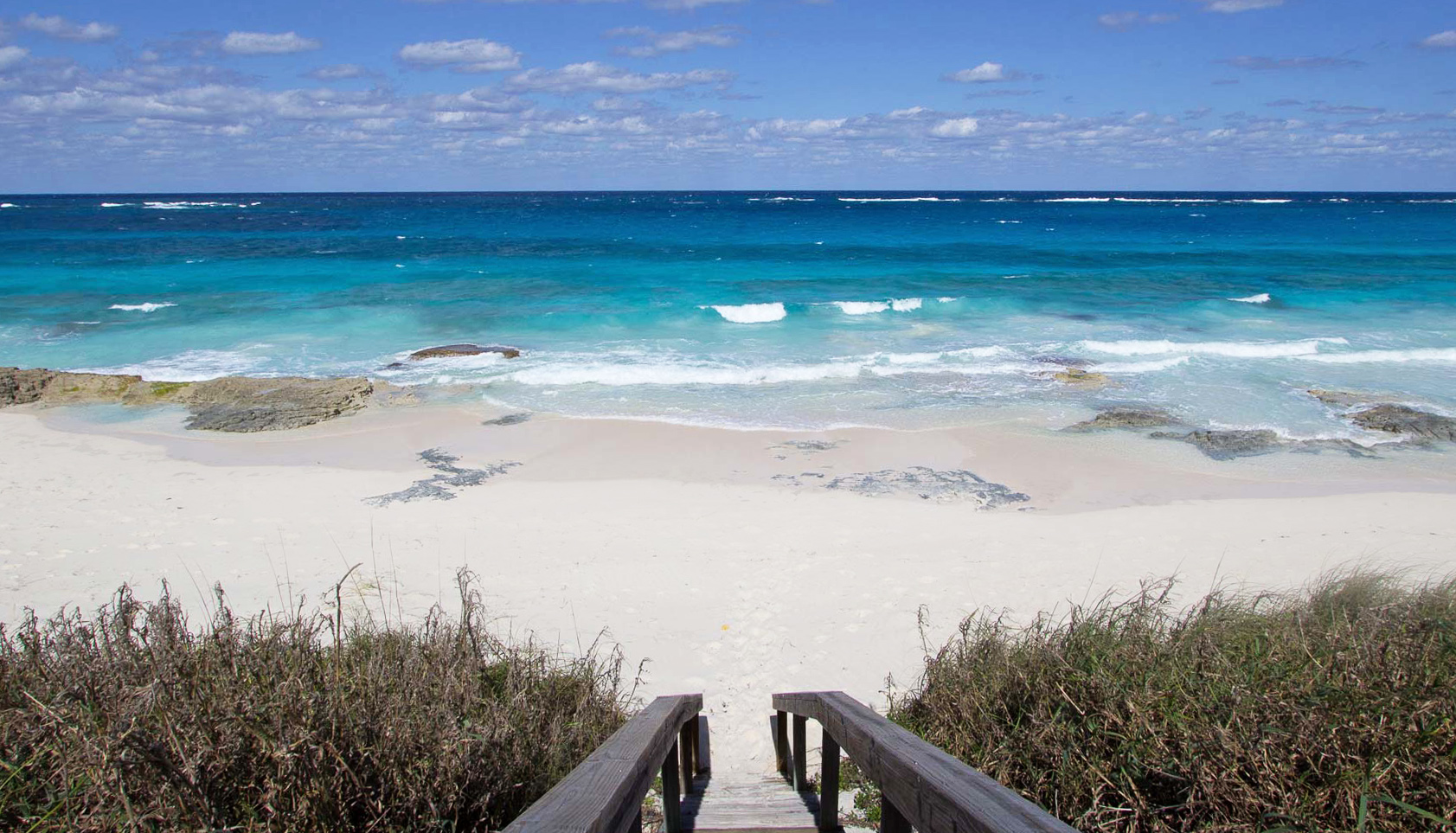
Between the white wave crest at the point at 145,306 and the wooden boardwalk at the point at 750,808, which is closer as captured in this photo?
the wooden boardwalk at the point at 750,808

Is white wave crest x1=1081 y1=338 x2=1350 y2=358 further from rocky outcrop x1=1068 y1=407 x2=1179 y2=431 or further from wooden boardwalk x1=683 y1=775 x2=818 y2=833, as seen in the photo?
wooden boardwalk x1=683 y1=775 x2=818 y2=833

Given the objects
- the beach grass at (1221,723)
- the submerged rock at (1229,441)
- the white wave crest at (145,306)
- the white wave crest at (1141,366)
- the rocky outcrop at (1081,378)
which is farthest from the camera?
the white wave crest at (145,306)

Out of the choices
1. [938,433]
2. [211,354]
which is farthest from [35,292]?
[938,433]

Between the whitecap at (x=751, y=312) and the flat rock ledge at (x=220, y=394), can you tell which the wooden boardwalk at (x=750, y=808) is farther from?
the whitecap at (x=751, y=312)

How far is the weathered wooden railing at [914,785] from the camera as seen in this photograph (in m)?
1.70

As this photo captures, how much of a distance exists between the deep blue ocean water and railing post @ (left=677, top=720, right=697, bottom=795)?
992 cm

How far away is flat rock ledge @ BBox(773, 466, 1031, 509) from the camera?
35.1 ft

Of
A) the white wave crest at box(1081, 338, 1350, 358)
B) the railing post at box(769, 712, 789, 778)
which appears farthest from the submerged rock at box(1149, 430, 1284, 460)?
the railing post at box(769, 712, 789, 778)

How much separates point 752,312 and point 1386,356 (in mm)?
16636

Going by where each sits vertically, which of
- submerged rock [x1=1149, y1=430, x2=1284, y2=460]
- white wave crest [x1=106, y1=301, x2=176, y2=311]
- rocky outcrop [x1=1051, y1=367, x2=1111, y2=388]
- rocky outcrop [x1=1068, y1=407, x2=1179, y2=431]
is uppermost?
white wave crest [x1=106, y1=301, x2=176, y2=311]

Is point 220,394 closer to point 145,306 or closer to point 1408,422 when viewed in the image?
point 145,306

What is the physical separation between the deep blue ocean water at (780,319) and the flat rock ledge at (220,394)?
74.2 inches

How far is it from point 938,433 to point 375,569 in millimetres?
8884

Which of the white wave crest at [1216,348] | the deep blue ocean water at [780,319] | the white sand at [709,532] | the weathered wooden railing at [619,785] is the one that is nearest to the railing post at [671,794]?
the weathered wooden railing at [619,785]
